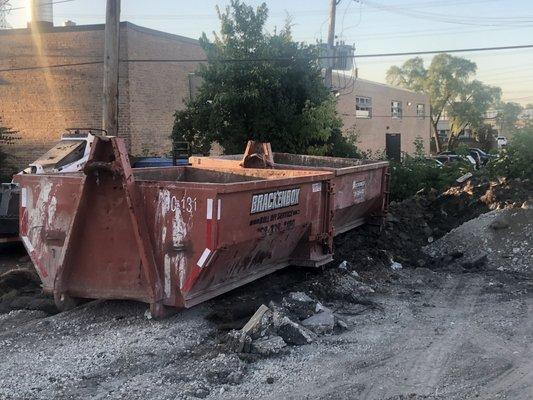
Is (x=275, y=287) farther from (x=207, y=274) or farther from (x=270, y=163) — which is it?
(x=270, y=163)

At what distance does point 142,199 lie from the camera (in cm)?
612

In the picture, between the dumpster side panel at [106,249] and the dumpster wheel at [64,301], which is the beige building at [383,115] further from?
the dumpster side panel at [106,249]

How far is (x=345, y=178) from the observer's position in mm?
9172

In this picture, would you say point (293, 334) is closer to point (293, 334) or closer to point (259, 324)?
point (293, 334)

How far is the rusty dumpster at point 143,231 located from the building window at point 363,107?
34333 millimetres

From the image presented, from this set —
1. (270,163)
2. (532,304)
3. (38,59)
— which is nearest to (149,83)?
(38,59)

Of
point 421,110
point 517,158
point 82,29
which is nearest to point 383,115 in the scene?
point 421,110

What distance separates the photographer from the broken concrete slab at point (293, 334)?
5.86 m

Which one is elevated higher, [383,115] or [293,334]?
[383,115]

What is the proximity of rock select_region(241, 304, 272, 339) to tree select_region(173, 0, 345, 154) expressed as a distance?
10.3 metres

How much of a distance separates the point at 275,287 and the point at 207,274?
1.79 meters

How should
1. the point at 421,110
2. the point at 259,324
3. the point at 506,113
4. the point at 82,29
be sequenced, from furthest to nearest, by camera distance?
1. the point at 506,113
2. the point at 421,110
3. the point at 82,29
4. the point at 259,324

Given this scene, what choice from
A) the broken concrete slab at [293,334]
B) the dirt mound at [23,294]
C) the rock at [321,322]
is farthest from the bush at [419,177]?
the dirt mound at [23,294]

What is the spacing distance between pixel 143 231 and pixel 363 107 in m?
37.0
